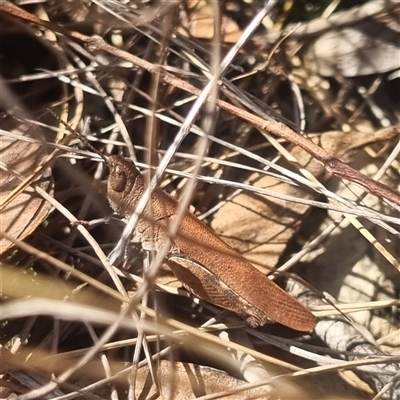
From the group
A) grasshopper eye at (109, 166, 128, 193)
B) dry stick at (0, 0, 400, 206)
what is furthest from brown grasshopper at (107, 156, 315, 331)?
dry stick at (0, 0, 400, 206)

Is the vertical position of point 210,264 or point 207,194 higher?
point 207,194

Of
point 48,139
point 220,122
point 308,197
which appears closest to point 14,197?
point 48,139

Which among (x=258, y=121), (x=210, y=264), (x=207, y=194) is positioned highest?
(x=258, y=121)

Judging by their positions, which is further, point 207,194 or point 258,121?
point 207,194

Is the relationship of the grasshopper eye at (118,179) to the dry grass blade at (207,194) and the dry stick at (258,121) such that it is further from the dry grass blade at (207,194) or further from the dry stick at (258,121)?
the dry stick at (258,121)

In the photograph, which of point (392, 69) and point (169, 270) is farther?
point (392, 69)

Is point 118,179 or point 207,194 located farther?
point 207,194

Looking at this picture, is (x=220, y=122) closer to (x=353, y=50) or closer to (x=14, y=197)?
(x=353, y=50)

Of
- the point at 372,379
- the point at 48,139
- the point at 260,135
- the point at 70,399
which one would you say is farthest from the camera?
the point at 260,135
